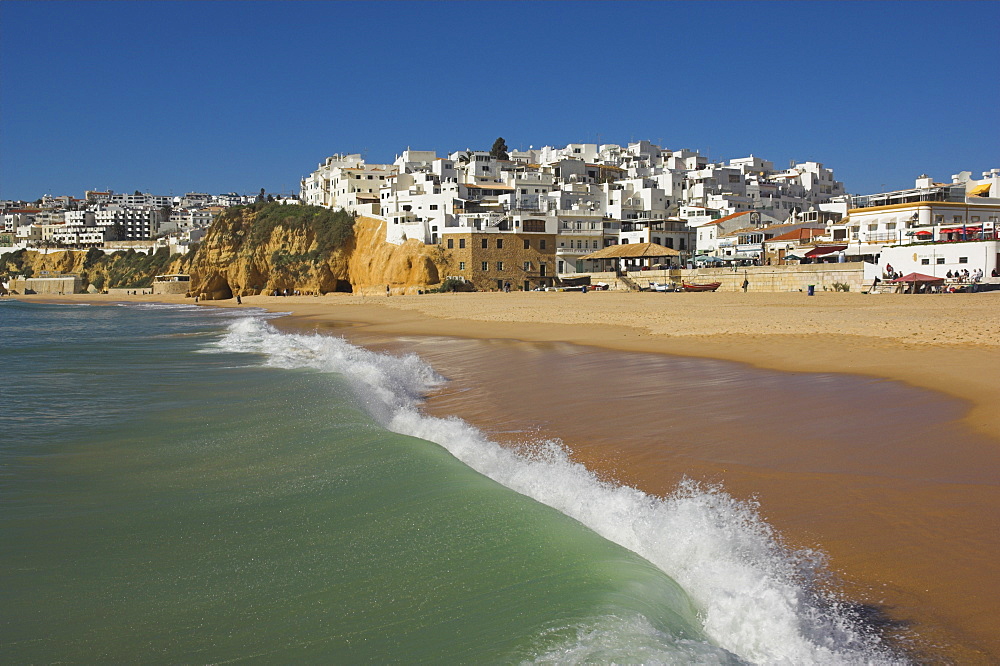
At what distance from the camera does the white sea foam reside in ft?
13.6

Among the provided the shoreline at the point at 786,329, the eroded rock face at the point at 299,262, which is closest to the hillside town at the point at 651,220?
the eroded rock face at the point at 299,262

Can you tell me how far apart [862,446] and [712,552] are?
3.73 m

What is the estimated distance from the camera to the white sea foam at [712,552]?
4133 mm

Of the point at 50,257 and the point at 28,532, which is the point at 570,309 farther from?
the point at 50,257

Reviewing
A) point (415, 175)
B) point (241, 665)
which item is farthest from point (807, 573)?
point (415, 175)

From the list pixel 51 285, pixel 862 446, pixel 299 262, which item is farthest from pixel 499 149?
pixel 862 446

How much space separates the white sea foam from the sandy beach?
0.31 meters

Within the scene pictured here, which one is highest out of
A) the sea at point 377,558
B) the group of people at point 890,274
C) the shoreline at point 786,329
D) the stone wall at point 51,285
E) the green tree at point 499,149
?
the green tree at point 499,149

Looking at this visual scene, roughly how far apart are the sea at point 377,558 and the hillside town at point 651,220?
34432mm

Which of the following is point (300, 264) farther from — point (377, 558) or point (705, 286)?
point (377, 558)

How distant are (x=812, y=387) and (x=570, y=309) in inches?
844

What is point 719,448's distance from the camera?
829 cm

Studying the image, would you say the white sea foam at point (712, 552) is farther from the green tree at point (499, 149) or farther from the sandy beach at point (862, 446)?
the green tree at point (499, 149)

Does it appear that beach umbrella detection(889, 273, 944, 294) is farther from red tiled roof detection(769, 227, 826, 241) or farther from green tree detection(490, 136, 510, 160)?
green tree detection(490, 136, 510, 160)
